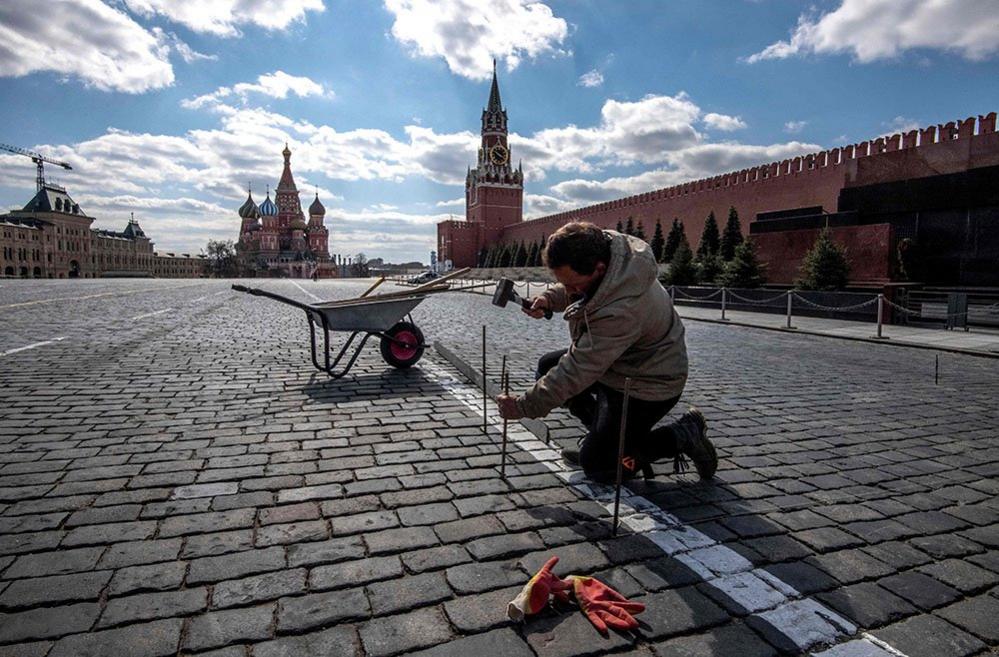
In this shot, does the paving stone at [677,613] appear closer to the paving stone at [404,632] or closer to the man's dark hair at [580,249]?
the paving stone at [404,632]

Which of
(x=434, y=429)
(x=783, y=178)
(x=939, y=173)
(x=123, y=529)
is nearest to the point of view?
(x=123, y=529)

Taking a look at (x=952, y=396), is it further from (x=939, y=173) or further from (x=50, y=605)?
(x=939, y=173)

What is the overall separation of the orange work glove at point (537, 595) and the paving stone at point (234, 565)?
39.4 inches

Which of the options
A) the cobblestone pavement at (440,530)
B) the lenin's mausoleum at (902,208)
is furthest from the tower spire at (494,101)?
the cobblestone pavement at (440,530)

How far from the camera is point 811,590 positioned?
2250mm

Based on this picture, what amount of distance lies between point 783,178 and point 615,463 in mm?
35606

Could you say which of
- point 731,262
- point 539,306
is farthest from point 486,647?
point 731,262

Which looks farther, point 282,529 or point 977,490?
point 977,490

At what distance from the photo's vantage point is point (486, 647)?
1.90 metres

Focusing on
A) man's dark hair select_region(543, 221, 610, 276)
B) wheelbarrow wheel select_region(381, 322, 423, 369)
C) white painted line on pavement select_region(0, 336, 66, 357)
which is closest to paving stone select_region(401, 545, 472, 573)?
man's dark hair select_region(543, 221, 610, 276)

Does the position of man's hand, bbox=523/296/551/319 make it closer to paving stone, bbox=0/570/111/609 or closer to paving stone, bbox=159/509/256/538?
paving stone, bbox=159/509/256/538

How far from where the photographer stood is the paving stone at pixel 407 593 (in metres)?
2.10

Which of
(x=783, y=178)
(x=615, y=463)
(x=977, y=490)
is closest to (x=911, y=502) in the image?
(x=977, y=490)

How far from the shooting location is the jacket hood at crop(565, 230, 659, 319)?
2.79 metres
